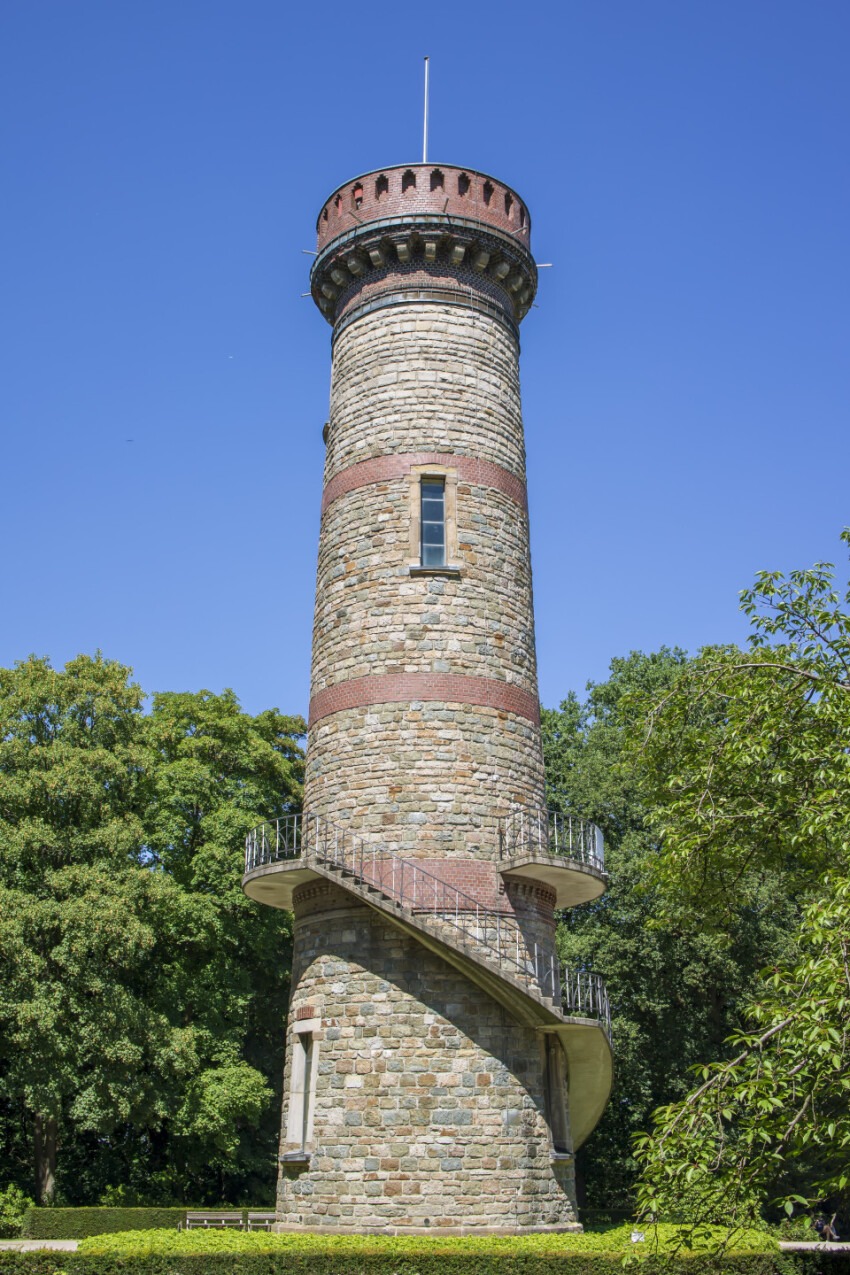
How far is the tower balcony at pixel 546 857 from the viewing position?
1508 cm

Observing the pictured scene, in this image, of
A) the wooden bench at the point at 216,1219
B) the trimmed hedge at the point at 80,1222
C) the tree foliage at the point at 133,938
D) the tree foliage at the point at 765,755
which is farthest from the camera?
the wooden bench at the point at 216,1219

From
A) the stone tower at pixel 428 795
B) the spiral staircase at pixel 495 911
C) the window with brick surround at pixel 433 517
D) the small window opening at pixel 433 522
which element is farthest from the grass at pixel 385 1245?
the small window opening at pixel 433 522

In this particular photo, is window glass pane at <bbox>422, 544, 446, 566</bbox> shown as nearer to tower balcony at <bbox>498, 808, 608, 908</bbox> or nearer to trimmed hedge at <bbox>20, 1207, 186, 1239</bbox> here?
tower balcony at <bbox>498, 808, 608, 908</bbox>

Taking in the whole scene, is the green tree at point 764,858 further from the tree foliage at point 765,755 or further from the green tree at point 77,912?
the green tree at point 77,912

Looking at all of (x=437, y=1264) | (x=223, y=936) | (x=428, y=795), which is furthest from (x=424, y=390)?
(x=223, y=936)

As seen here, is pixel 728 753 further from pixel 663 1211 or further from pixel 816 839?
pixel 663 1211

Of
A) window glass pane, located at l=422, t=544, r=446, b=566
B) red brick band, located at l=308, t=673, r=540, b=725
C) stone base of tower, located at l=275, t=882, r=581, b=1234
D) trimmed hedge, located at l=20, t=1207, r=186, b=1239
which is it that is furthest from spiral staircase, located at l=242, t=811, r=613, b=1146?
trimmed hedge, located at l=20, t=1207, r=186, b=1239

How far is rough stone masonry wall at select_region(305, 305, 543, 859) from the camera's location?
1570 cm

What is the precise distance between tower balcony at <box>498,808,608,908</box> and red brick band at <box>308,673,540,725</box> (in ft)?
5.58

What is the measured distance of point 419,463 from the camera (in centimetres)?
1742

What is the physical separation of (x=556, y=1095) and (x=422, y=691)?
5866mm

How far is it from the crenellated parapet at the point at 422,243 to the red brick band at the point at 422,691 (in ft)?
21.6

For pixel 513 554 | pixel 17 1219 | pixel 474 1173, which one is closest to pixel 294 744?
pixel 17 1219

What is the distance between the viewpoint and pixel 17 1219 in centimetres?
2216
